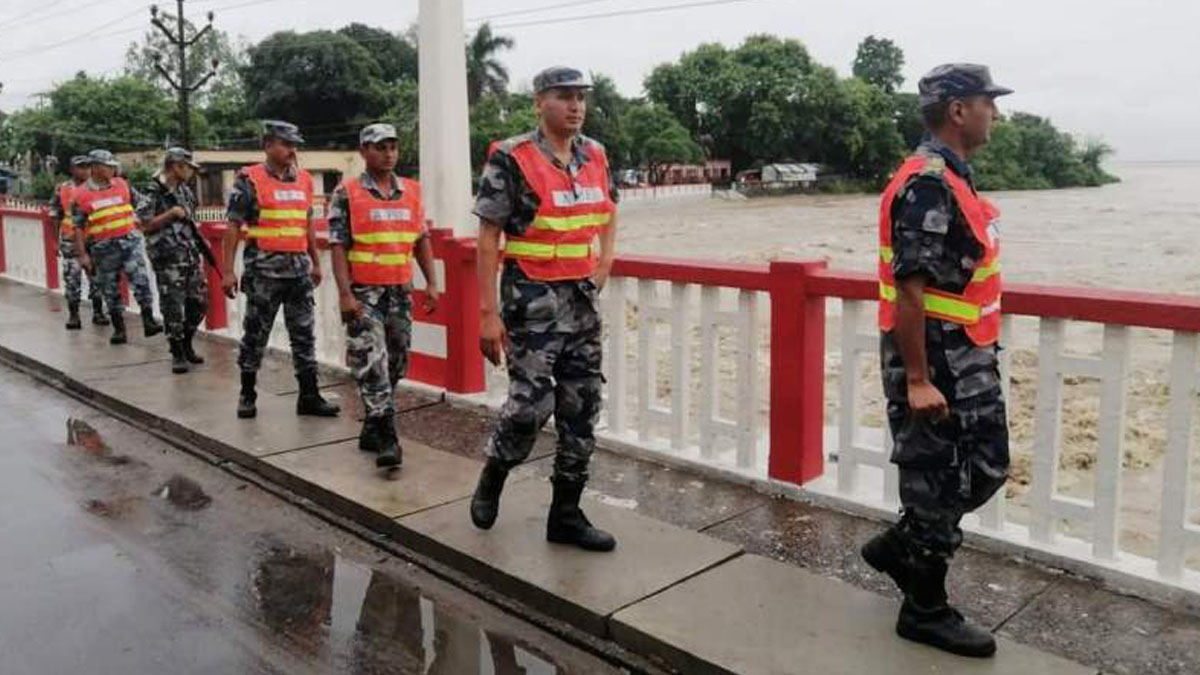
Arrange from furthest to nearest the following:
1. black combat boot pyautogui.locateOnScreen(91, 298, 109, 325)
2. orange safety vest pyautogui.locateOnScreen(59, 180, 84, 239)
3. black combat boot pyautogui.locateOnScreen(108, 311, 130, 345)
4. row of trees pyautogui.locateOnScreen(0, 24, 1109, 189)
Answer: row of trees pyautogui.locateOnScreen(0, 24, 1109, 189) < orange safety vest pyautogui.locateOnScreen(59, 180, 84, 239) < black combat boot pyautogui.locateOnScreen(91, 298, 109, 325) < black combat boot pyautogui.locateOnScreen(108, 311, 130, 345)

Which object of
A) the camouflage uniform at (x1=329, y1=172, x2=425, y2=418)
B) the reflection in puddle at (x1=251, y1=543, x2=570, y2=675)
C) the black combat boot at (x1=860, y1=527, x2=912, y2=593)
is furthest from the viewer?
the camouflage uniform at (x1=329, y1=172, x2=425, y2=418)

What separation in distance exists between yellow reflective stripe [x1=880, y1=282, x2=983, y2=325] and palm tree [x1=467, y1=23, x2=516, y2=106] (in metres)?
67.9

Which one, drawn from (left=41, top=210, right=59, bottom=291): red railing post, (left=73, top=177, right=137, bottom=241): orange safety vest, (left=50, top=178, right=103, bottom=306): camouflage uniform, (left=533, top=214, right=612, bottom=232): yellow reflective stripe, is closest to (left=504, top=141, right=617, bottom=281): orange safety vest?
(left=533, top=214, right=612, bottom=232): yellow reflective stripe

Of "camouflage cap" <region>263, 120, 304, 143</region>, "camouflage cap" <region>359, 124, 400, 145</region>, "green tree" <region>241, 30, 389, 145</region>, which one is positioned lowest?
"camouflage cap" <region>359, 124, 400, 145</region>

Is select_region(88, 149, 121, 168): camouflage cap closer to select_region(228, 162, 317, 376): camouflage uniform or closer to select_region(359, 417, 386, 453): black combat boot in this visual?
select_region(228, 162, 317, 376): camouflage uniform

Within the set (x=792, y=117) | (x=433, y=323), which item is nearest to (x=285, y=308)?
(x=433, y=323)

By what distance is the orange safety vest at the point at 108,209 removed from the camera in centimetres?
941

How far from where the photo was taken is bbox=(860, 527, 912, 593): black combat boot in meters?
3.32

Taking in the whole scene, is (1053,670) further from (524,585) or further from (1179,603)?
(524,585)

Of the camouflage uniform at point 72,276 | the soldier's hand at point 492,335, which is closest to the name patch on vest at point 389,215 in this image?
the soldier's hand at point 492,335

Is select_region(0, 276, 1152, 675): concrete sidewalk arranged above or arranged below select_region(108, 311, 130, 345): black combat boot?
below

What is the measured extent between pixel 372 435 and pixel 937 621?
3.22 m

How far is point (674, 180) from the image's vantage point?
8394 cm

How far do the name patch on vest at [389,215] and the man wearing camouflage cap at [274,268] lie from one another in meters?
1.22
